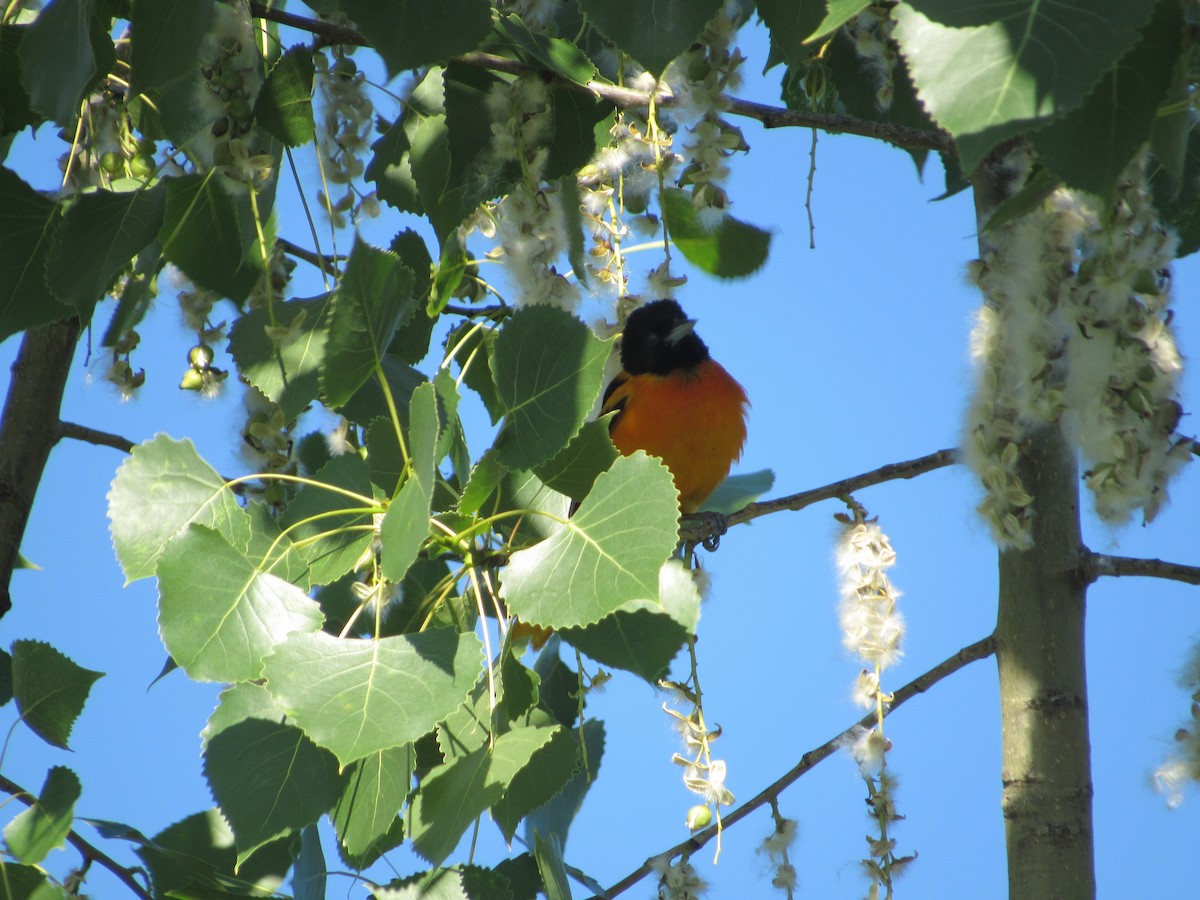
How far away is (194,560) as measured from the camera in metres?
0.90

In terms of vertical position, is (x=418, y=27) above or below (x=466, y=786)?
above

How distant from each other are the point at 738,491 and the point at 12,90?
1.28 m

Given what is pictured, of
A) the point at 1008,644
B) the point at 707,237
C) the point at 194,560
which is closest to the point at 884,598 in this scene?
the point at 1008,644

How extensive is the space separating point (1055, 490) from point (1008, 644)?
178 mm

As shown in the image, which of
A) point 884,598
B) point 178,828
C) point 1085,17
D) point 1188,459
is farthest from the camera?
point 178,828

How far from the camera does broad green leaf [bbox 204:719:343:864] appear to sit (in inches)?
37.8

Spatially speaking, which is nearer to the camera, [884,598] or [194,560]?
[194,560]

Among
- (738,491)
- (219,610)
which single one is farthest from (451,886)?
(738,491)

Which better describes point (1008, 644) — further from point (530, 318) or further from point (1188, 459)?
point (530, 318)

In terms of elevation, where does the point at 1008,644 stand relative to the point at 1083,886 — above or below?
above

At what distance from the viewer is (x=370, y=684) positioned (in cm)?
85

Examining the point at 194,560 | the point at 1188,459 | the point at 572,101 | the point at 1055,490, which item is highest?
the point at 572,101

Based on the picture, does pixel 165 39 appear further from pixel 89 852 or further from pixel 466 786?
pixel 89 852

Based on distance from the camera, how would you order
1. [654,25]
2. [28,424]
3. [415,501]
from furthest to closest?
[28,424] → [654,25] → [415,501]
